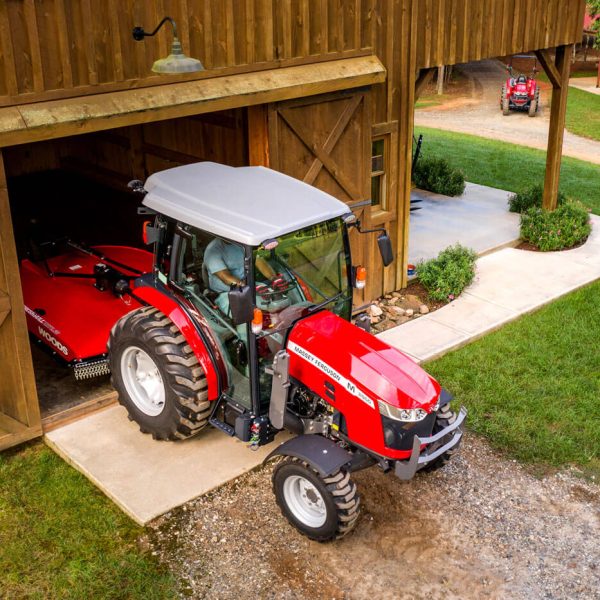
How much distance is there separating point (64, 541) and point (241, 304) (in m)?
2.37

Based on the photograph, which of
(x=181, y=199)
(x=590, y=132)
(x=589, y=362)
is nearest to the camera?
(x=181, y=199)

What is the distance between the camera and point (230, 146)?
951cm

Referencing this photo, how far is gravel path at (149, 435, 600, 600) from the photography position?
5.82m

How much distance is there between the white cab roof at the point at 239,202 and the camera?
6.06 m

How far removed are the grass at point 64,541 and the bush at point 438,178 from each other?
9.98 m

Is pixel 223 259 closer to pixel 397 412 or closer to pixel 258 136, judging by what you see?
pixel 397 412

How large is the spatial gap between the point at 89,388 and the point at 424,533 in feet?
12.4

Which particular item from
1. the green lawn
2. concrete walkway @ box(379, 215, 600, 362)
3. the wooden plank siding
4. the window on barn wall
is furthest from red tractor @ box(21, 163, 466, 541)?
the green lawn

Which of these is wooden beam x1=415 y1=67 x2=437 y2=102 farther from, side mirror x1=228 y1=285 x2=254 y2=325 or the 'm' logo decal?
side mirror x1=228 y1=285 x2=254 y2=325

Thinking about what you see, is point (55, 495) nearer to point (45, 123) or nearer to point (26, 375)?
point (26, 375)

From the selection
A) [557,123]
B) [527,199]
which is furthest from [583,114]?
[557,123]

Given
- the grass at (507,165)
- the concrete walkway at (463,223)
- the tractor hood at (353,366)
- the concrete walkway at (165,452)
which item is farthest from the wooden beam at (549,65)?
the tractor hood at (353,366)

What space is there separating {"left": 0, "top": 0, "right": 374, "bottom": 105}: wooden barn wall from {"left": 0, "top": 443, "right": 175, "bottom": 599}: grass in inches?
125

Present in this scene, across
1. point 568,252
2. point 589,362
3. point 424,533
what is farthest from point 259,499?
point 568,252
